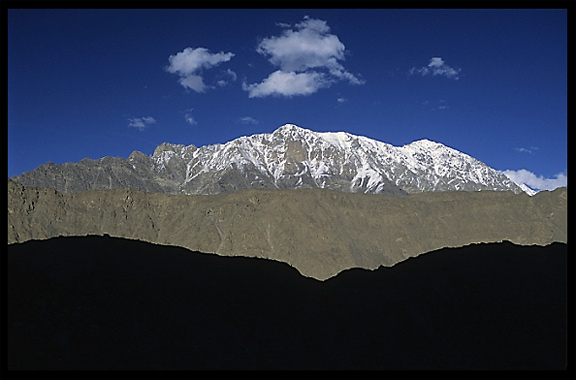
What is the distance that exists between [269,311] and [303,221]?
195 ft

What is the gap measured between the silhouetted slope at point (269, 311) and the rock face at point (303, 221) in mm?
41912

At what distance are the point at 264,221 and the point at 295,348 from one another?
63.4m

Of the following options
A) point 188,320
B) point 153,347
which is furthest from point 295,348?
point 153,347

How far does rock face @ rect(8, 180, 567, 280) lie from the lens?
81062 millimetres

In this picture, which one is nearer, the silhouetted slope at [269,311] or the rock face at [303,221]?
the silhouetted slope at [269,311]

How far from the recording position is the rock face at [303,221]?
81062mm

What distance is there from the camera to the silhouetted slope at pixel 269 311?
2134 centimetres

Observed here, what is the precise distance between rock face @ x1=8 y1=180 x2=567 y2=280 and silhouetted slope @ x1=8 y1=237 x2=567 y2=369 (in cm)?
4191

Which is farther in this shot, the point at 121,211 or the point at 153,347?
the point at 121,211

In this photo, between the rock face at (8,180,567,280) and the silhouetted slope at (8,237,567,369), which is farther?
the rock face at (8,180,567,280)

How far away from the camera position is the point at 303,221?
284 feet

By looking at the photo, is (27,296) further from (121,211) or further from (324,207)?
(121,211)

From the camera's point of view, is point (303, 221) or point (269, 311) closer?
point (269, 311)

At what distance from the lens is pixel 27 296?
2225cm
